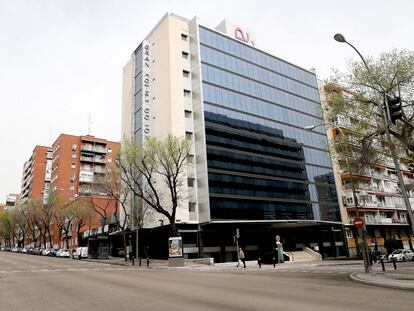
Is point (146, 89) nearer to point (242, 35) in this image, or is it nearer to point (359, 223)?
point (242, 35)

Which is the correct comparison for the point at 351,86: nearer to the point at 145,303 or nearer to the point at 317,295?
the point at 317,295

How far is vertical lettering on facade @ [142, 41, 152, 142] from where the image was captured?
4898 centimetres

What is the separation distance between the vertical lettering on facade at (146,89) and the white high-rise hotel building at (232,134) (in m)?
0.16

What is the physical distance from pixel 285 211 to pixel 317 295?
39.0 meters

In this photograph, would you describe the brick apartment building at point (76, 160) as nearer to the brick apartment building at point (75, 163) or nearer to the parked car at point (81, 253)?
the brick apartment building at point (75, 163)

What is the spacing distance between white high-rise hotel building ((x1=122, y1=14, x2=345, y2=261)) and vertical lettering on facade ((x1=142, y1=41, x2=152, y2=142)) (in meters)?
0.16

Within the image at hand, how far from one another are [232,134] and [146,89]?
1474cm

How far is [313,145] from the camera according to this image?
58.4 metres

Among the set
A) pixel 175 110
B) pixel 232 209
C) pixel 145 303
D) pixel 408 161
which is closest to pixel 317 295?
pixel 145 303

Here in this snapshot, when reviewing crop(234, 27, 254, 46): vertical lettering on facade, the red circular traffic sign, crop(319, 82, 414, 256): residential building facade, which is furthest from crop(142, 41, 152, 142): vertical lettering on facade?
the red circular traffic sign

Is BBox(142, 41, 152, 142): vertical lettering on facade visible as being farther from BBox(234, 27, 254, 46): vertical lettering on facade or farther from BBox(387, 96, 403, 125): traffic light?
BBox(387, 96, 403, 125): traffic light

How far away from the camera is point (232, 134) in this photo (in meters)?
47.3

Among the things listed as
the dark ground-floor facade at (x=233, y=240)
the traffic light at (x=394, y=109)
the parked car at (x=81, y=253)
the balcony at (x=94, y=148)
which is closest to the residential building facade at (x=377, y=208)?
the dark ground-floor facade at (x=233, y=240)

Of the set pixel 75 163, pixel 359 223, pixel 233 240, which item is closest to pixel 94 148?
pixel 75 163
